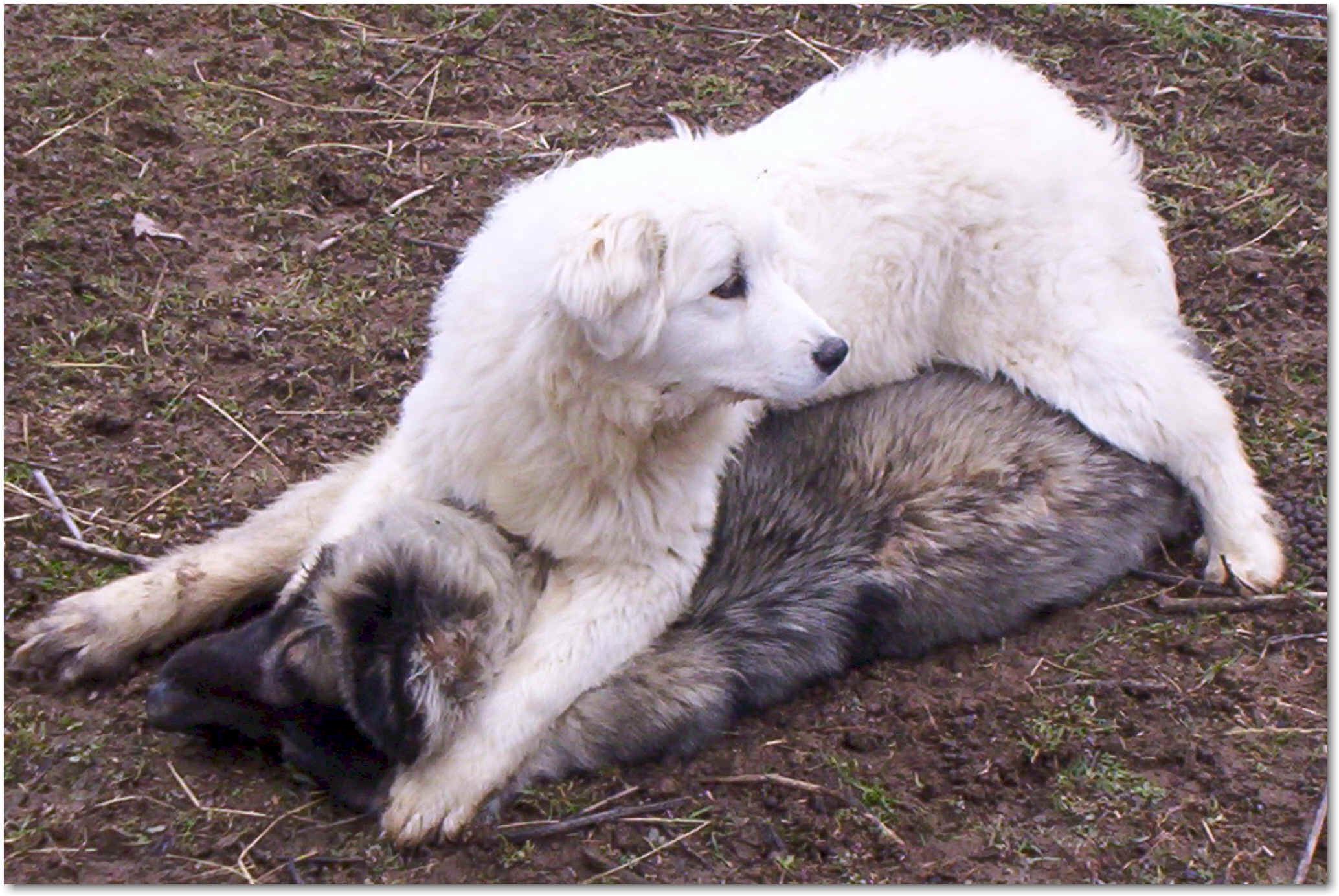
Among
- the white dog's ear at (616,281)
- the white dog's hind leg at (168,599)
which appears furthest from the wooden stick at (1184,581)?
the white dog's hind leg at (168,599)

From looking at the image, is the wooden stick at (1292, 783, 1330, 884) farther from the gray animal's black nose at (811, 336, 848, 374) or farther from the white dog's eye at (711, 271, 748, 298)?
the white dog's eye at (711, 271, 748, 298)

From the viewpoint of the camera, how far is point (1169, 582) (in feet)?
14.3

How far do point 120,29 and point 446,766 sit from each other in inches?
153

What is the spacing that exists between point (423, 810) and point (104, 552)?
1.31 meters

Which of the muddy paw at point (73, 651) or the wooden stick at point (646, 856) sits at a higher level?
the muddy paw at point (73, 651)

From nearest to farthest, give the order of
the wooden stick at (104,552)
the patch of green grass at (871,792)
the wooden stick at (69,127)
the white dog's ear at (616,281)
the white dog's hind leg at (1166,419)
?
the white dog's ear at (616,281) → the patch of green grass at (871,792) → the wooden stick at (104,552) → the white dog's hind leg at (1166,419) → the wooden stick at (69,127)

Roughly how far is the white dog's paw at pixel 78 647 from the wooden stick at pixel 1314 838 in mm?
2902

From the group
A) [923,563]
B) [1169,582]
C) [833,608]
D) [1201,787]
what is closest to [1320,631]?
[1169,582]

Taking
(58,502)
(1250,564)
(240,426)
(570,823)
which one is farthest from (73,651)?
(1250,564)

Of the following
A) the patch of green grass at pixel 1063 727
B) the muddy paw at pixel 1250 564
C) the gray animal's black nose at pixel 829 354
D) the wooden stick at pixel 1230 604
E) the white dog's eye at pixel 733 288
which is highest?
the white dog's eye at pixel 733 288

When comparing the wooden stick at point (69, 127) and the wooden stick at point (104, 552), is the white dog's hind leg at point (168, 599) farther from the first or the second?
the wooden stick at point (69, 127)

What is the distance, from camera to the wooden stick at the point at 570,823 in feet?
11.5

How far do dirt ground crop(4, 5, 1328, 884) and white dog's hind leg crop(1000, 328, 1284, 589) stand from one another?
23cm

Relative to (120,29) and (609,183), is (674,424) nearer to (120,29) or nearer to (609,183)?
(609,183)
